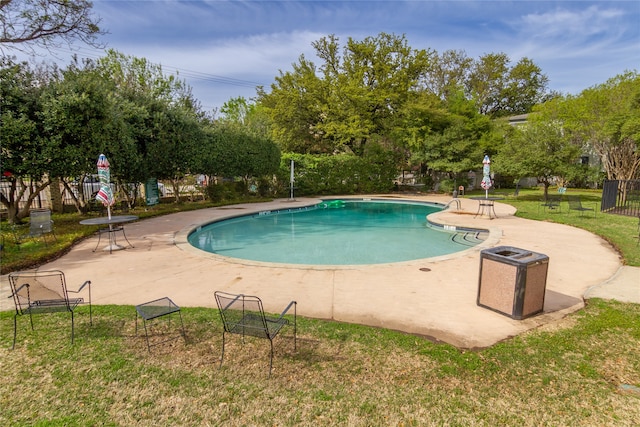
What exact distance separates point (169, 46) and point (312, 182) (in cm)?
1183

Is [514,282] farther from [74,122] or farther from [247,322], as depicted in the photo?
[74,122]

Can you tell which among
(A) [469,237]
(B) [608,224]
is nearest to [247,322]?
(A) [469,237]

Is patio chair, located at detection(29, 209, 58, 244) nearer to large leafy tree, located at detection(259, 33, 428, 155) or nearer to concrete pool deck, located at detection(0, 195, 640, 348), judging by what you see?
concrete pool deck, located at detection(0, 195, 640, 348)

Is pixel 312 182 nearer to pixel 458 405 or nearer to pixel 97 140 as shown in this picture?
pixel 97 140

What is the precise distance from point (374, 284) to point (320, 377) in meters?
2.82

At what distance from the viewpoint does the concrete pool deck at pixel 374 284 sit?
433 cm

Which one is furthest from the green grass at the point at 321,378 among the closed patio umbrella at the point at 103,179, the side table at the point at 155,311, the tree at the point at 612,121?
the tree at the point at 612,121

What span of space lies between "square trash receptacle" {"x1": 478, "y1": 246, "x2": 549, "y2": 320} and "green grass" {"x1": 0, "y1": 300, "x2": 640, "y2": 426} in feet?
1.40

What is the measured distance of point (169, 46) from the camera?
15.7 meters

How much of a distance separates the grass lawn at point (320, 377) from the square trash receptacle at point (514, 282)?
13.9 inches

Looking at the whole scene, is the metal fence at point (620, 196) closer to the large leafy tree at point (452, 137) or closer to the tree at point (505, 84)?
the large leafy tree at point (452, 137)

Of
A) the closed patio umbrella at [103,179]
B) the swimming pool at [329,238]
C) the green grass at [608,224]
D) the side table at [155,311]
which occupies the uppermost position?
the closed patio umbrella at [103,179]

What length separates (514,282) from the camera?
169 inches

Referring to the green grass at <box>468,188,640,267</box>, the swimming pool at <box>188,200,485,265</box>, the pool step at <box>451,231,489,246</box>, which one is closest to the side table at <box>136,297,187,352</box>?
the swimming pool at <box>188,200,485,265</box>
